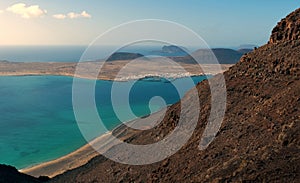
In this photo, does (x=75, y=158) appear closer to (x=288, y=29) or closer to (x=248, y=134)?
(x=288, y=29)

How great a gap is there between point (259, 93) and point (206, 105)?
149 inches

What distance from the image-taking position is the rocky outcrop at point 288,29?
74.5ft

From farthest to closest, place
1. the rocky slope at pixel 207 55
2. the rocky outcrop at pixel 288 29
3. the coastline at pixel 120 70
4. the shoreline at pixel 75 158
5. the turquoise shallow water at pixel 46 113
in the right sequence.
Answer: the rocky slope at pixel 207 55
the coastline at pixel 120 70
the turquoise shallow water at pixel 46 113
the shoreline at pixel 75 158
the rocky outcrop at pixel 288 29

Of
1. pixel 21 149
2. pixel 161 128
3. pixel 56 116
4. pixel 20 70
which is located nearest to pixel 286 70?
pixel 161 128

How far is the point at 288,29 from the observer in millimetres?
23375

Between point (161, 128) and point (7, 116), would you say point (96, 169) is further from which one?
point (7, 116)

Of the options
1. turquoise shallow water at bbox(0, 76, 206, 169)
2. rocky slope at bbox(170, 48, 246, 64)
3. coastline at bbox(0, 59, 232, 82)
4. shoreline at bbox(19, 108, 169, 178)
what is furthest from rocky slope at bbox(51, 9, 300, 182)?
rocky slope at bbox(170, 48, 246, 64)

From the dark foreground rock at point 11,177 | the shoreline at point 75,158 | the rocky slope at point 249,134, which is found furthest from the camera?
the shoreline at point 75,158

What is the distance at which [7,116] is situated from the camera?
2756 inches

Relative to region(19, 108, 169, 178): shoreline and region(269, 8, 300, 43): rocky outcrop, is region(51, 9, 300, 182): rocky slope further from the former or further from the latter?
region(19, 108, 169, 178): shoreline

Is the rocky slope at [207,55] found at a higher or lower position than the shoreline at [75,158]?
higher

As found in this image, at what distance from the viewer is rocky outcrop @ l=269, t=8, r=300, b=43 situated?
894 inches

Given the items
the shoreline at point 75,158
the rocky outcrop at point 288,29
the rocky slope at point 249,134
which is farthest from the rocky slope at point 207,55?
the rocky slope at point 249,134

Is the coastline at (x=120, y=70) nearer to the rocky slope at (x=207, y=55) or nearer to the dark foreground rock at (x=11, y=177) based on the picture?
the rocky slope at (x=207, y=55)
